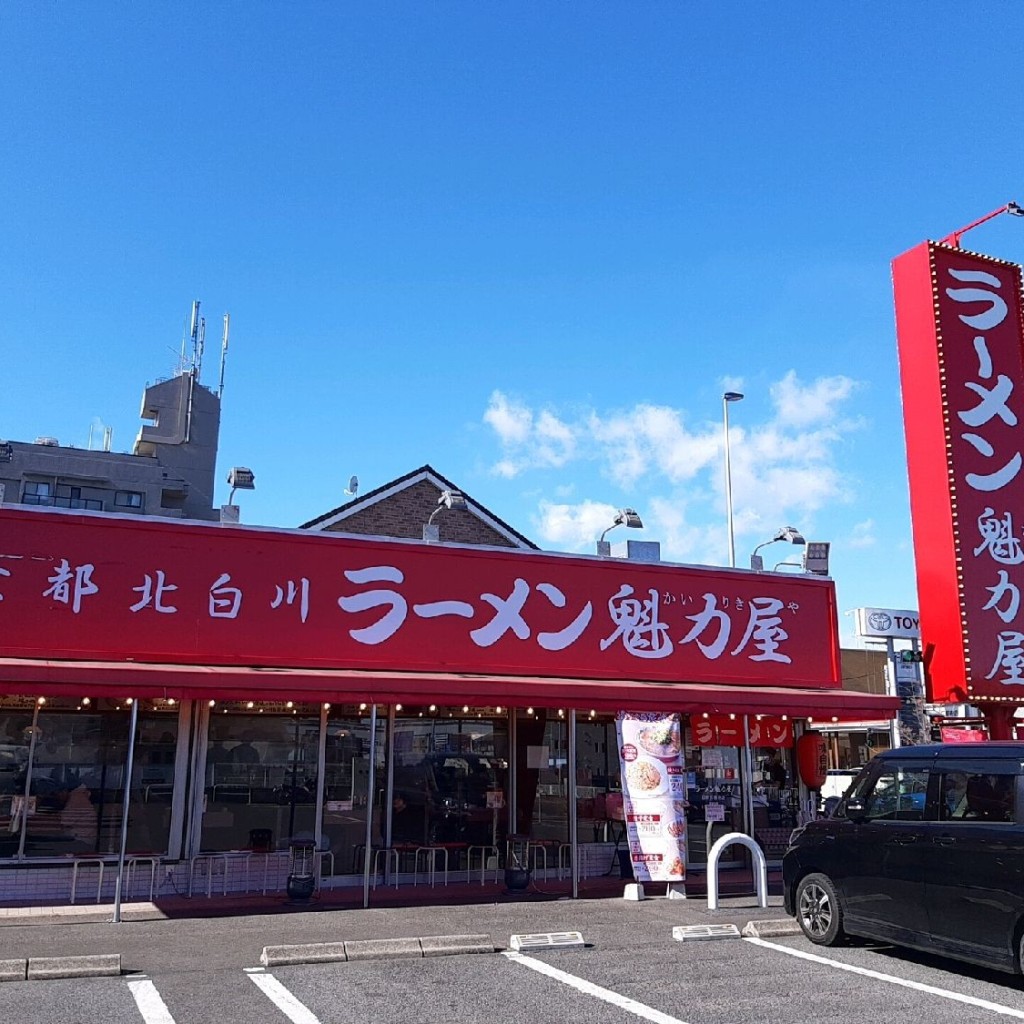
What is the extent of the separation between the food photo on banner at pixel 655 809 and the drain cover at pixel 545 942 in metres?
2.63

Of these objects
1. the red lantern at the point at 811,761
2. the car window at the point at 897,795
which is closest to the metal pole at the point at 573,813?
the car window at the point at 897,795

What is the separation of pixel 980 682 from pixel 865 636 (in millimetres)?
17094

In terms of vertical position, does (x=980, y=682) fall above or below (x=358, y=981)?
above

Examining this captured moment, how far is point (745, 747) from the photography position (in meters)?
14.3

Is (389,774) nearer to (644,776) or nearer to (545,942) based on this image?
(644,776)

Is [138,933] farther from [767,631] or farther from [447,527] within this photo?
[447,527]

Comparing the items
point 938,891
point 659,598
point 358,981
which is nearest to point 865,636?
point 659,598

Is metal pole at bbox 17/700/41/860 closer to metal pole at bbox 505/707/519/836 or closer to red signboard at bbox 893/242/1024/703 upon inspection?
metal pole at bbox 505/707/519/836

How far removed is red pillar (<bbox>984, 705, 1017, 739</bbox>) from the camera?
15672 mm

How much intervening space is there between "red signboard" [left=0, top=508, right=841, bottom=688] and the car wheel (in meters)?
5.16

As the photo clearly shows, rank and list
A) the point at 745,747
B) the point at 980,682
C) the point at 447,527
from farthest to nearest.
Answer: the point at 447,527, the point at 980,682, the point at 745,747

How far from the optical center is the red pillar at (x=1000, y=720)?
1567 centimetres

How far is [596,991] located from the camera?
7.91m

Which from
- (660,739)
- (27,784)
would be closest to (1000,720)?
(660,739)
